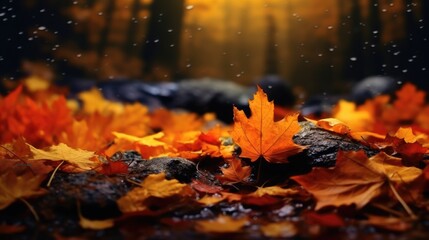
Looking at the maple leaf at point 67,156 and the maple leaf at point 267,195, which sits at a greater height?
the maple leaf at point 67,156

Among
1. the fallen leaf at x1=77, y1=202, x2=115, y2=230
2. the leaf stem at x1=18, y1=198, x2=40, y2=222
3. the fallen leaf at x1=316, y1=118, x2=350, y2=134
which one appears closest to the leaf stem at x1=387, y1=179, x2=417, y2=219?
the fallen leaf at x1=316, y1=118, x2=350, y2=134

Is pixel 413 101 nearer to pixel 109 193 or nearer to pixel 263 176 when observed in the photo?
pixel 263 176

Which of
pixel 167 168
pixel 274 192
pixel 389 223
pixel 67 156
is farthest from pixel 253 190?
pixel 67 156

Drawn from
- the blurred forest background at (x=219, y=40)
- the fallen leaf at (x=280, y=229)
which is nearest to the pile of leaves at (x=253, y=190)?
the fallen leaf at (x=280, y=229)

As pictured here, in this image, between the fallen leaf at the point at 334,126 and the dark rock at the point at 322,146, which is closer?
the dark rock at the point at 322,146

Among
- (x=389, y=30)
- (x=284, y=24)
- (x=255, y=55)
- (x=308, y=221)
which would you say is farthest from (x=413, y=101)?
(x=255, y=55)

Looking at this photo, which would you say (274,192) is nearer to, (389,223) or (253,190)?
(253,190)

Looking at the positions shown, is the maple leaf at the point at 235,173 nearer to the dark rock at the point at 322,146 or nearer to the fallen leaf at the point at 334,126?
the dark rock at the point at 322,146
